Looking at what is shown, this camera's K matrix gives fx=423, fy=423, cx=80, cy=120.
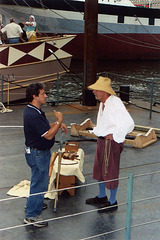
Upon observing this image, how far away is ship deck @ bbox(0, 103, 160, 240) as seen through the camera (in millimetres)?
4668

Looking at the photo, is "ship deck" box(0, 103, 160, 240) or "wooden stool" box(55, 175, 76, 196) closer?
"ship deck" box(0, 103, 160, 240)

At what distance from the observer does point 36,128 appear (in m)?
4.57

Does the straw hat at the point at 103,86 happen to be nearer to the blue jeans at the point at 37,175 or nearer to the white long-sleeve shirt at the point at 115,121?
the white long-sleeve shirt at the point at 115,121

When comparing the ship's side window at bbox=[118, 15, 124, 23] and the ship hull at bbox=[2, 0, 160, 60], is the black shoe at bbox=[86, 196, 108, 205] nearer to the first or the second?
the ship hull at bbox=[2, 0, 160, 60]

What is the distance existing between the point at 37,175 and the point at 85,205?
39.8 inches

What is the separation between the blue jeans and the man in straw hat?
768mm

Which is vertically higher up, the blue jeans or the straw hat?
the straw hat

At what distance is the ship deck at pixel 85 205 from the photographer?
4.67 m

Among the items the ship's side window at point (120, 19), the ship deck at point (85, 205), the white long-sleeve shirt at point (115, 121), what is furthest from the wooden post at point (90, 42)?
the ship's side window at point (120, 19)

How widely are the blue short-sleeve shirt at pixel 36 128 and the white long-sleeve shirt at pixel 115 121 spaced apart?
78 cm

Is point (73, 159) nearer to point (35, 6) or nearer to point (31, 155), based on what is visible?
point (31, 155)

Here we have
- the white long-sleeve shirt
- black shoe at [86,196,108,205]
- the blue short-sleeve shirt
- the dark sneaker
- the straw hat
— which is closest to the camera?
the blue short-sleeve shirt

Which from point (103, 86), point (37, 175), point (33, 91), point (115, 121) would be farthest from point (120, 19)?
point (37, 175)

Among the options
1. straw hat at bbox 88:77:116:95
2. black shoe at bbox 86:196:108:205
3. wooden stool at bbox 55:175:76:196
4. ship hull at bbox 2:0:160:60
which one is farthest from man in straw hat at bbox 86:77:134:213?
ship hull at bbox 2:0:160:60
